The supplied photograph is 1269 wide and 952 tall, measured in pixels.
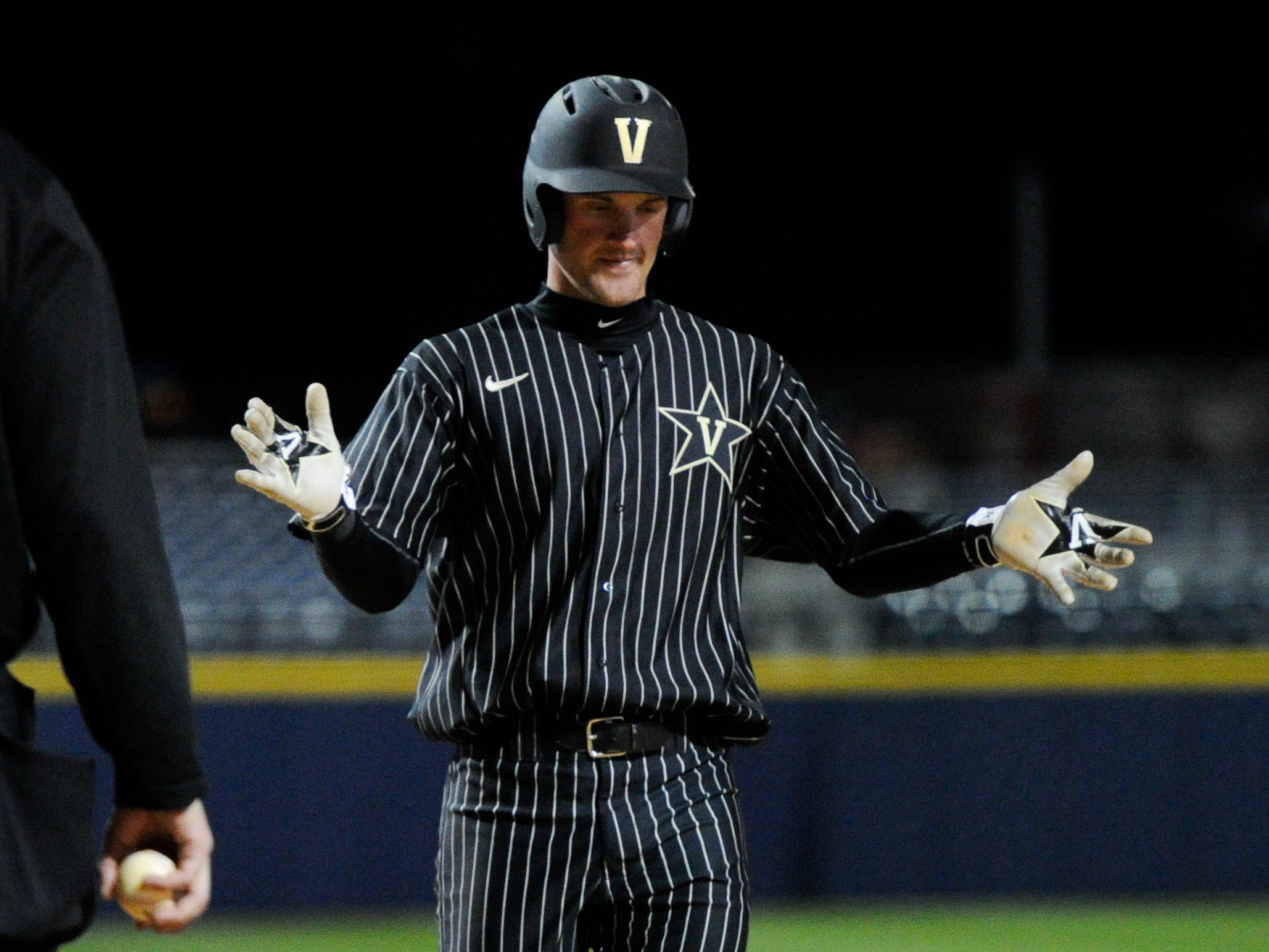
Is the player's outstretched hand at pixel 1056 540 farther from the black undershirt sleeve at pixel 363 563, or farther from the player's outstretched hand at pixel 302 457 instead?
the player's outstretched hand at pixel 302 457

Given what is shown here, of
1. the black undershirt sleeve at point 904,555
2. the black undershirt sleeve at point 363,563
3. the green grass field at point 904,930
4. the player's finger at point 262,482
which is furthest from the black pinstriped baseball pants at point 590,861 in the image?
the green grass field at point 904,930

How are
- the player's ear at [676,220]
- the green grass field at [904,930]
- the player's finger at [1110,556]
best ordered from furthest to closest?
the green grass field at [904,930] < the player's ear at [676,220] < the player's finger at [1110,556]

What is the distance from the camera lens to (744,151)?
17016mm

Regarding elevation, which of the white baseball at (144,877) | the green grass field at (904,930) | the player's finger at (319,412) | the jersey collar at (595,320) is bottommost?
the green grass field at (904,930)

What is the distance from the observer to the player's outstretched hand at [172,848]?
168 centimetres

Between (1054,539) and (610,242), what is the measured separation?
849mm

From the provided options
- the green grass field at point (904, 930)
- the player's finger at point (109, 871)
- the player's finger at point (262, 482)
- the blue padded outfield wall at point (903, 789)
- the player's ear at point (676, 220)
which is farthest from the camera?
the blue padded outfield wall at point (903, 789)

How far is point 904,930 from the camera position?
6.79m

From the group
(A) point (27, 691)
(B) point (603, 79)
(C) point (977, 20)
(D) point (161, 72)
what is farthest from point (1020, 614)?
(D) point (161, 72)

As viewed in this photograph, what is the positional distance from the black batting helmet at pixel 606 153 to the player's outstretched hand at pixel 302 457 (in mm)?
587

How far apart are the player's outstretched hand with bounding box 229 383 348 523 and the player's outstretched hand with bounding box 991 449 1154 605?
1.04 metres

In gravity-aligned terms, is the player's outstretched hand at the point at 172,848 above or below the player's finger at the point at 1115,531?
below

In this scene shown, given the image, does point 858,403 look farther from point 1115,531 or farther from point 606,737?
point 606,737

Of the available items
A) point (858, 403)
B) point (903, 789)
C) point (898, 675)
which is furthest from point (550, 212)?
point (858, 403)
